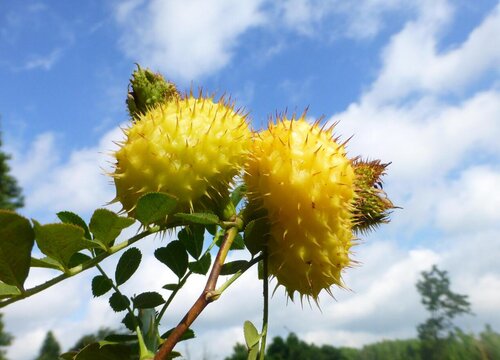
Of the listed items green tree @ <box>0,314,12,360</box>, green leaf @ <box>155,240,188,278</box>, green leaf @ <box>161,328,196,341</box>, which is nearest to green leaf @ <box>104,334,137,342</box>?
green leaf @ <box>161,328,196,341</box>

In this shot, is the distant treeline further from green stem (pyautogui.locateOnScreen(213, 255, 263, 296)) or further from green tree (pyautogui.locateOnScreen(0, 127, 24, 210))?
green stem (pyautogui.locateOnScreen(213, 255, 263, 296))

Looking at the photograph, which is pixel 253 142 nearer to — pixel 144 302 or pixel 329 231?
pixel 329 231

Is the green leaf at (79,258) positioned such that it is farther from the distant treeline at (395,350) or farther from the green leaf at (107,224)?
the distant treeline at (395,350)

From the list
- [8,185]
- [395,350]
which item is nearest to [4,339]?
[8,185]

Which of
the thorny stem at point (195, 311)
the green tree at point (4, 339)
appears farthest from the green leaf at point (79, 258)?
the green tree at point (4, 339)

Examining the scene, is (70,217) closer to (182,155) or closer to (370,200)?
(182,155)
